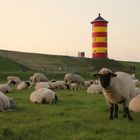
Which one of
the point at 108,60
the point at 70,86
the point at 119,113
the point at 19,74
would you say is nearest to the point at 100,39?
the point at 108,60

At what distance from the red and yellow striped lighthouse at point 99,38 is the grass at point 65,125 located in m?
56.4

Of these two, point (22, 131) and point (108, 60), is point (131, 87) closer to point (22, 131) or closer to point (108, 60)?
point (22, 131)

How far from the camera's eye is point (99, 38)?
7400 centimetres

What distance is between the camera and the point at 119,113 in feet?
55.0

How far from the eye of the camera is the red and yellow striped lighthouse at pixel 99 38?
244 feet

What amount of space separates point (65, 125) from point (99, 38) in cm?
6122

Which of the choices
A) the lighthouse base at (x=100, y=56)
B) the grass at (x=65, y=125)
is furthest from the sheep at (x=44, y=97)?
the lighthouse base at (x=100, y=56)

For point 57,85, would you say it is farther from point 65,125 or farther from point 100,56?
point 100,56

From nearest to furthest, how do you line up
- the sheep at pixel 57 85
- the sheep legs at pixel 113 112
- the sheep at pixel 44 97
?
the sheep legs at pixel 113 112 → the sheep at pixel 44 97 → the sheep at pixel 57 85

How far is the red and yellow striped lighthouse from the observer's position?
2923 inches

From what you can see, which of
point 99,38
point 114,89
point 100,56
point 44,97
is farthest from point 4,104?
point 100,56

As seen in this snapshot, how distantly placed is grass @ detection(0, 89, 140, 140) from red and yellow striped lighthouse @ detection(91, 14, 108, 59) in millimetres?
56409

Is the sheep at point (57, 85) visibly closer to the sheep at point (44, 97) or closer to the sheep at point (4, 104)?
the sheep at point (44, 97)

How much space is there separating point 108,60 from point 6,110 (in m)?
57.7
